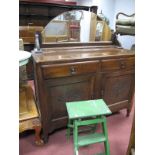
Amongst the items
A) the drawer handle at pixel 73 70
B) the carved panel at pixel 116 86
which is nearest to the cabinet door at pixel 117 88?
the carved panel at pixel 116 86

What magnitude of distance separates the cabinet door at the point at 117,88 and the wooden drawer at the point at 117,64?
57 millimetres

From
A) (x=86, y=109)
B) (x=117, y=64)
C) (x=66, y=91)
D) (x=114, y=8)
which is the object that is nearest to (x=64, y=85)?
(x=66, y=91)

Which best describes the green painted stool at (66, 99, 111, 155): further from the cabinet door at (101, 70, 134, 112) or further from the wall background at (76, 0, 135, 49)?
the wall background at (76, 0, 135, 49)

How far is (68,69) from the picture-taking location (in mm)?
1625

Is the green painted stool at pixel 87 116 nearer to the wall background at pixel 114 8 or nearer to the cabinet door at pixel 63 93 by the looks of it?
the cabinet door at pixel 63 93

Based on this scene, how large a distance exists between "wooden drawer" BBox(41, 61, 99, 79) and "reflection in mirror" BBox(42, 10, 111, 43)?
22.7 inches

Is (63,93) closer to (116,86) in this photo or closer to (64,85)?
(64,85)

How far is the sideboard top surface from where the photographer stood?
1.61 metres

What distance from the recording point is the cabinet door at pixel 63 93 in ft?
5.42

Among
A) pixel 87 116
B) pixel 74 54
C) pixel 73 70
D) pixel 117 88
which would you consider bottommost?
pixel 87 116

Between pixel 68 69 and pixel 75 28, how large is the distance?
757 millimetres

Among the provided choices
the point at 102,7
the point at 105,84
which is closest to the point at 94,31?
the point at 105,84
